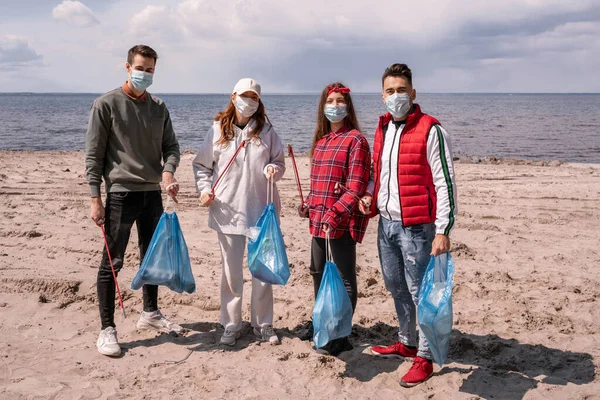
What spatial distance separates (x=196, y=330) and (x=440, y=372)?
1921mm

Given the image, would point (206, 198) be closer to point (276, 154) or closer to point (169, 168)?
point (169, 168)

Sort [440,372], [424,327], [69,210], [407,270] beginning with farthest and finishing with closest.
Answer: [69,210]
[440,372]
[407,270]
[424,327]

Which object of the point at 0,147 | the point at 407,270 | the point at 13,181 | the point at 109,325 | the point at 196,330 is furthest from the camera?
the point at 0,147

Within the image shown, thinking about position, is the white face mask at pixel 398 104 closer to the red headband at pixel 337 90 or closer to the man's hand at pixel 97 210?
the red headband at pixel 337 90

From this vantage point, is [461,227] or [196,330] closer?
[196,330]

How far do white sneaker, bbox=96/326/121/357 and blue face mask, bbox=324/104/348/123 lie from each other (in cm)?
217

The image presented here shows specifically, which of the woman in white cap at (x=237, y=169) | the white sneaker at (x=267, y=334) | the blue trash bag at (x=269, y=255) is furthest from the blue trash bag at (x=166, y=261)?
the white sneaker at (x=267, y=334)

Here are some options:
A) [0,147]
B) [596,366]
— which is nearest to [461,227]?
[596,366]

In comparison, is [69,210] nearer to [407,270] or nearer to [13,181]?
[13,181]

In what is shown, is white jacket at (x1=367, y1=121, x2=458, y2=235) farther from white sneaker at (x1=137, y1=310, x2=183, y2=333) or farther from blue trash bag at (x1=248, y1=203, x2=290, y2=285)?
white sneaker at (x1=137, y1=310, x2=183, y2=333)

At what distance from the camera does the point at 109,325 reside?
3.96m

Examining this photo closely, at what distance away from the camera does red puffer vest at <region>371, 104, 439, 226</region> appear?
3.21m

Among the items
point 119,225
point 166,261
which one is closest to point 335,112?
point 166,261

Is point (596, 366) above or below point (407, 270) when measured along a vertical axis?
below
